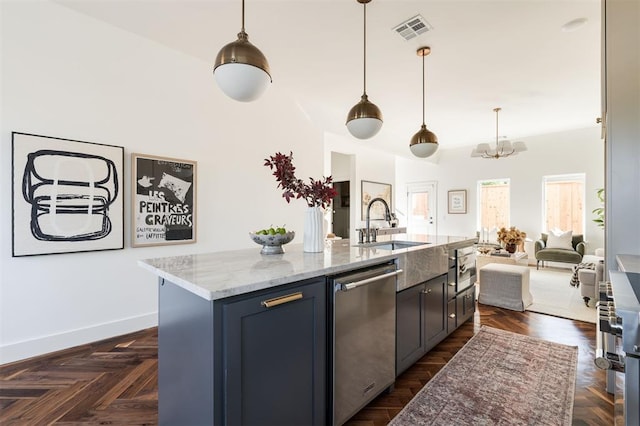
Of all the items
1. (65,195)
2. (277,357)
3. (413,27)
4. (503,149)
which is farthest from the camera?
(503,149)

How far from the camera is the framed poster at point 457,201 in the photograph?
311 inches

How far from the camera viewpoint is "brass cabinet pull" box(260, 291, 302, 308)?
119cm

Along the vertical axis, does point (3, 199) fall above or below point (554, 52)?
below

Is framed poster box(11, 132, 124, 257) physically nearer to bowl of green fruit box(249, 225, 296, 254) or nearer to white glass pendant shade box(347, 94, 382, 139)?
bowl of green fruit box(249, 225, 296, 254)

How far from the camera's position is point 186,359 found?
1248 mm

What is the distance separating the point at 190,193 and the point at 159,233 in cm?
52

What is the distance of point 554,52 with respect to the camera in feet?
10.4

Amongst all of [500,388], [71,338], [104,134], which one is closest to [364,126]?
[500,388]

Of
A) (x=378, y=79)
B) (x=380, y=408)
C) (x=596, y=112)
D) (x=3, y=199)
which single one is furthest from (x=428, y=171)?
(x=3, y=199)

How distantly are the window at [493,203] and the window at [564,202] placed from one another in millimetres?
778

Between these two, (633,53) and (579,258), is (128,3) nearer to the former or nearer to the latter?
(633,53)

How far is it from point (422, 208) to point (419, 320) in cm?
695

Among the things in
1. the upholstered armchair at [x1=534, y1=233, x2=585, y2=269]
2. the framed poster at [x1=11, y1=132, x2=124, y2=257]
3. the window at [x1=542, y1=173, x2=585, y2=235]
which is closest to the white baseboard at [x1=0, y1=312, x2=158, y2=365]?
the framed poster at [x1=11, y1=132, x2=124, y2=257]

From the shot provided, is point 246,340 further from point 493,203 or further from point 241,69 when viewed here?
point 493,203
